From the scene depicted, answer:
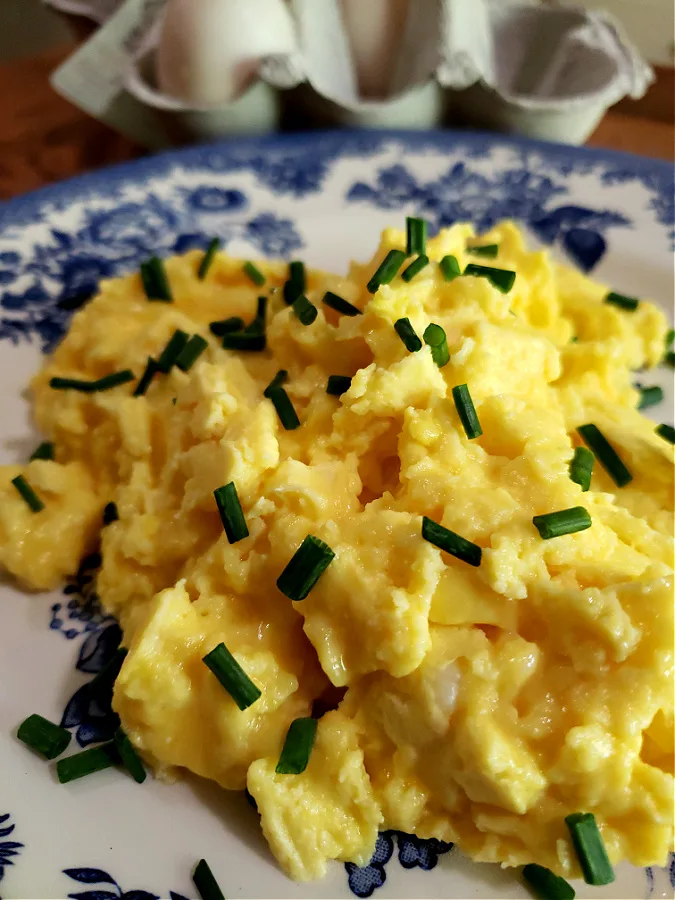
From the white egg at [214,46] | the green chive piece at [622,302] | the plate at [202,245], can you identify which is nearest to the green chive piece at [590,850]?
the plate at [202,245]

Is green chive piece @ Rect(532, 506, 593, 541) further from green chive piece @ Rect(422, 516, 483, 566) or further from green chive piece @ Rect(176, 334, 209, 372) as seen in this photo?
green chive piece @ Rect(176, 334, 209, 372)

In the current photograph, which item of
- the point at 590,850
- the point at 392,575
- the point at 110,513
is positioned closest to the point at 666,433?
the point at 392,575

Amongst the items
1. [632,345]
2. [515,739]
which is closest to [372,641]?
[515,739]

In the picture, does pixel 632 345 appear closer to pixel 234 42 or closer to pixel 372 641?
pixel 372 641

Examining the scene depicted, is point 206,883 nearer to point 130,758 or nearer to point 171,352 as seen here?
point 130,758

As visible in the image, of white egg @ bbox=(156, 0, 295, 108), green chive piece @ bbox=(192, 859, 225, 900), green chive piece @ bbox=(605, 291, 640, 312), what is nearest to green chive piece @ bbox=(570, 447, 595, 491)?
green chive piece @ bbox=(605, 291, 640, 312)
